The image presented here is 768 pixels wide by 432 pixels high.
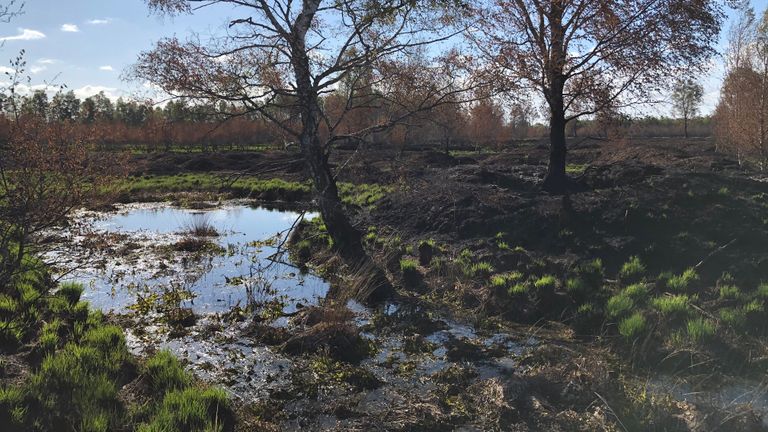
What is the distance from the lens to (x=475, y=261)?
1045cm

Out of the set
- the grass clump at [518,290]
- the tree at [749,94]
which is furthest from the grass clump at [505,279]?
the tree at [749,94]

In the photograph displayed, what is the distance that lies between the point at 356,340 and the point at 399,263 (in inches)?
156

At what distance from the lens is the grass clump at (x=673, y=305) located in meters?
6.75

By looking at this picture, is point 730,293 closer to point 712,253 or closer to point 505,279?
point 712,253

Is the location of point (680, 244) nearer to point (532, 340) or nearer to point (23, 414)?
point (532, 340)

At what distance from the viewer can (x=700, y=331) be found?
616cm

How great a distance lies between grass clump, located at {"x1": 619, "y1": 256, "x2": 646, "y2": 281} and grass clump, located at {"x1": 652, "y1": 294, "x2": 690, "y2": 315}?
1303mm

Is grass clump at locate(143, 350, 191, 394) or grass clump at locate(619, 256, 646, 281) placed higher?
grass clump at locate(619, 256, 646, 281)

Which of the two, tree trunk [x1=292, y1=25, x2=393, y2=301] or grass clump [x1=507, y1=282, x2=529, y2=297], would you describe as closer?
grass clump [x1=507, y1=282, x2=529, y2=297]

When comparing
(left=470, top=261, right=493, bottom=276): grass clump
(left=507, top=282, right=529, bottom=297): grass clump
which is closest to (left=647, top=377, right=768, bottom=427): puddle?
(left=507, top=282, right=529, bottom=297): grass clump

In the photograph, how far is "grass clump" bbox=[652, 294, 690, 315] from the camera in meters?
6.75

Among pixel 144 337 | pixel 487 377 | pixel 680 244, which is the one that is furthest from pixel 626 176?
pixel 144 337

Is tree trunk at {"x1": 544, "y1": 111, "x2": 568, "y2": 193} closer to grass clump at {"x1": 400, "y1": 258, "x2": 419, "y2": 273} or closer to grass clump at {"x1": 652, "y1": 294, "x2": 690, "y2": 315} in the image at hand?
grass clump at {"x1": 400, "y1": 258, "x2": 419, "y2": 273}

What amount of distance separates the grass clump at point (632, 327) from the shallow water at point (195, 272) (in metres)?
4.92
